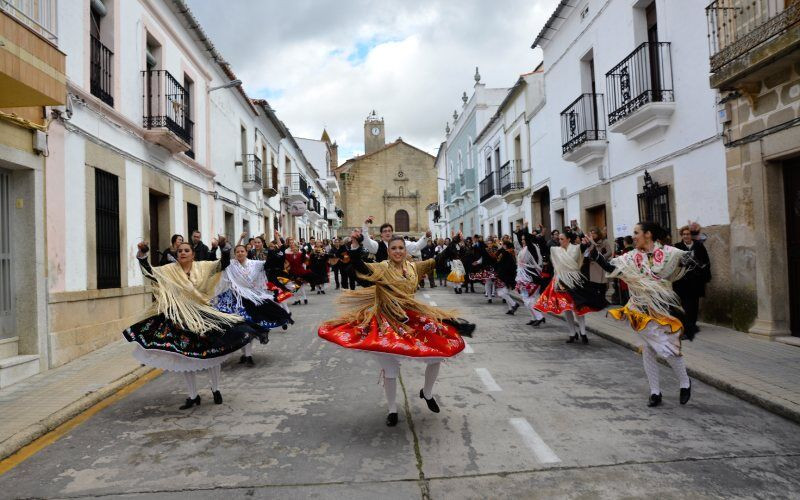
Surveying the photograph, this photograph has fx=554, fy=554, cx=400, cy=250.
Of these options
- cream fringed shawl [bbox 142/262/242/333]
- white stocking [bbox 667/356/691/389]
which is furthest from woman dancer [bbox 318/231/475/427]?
white stocking [bbox 667/356/691/389]

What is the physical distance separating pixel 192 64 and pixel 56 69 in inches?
341

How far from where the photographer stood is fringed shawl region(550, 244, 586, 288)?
8.36 m

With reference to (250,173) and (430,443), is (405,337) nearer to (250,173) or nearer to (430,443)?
(430,443)

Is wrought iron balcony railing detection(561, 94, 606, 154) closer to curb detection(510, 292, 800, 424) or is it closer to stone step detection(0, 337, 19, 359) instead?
curb detection(510, 292, 800, 424)

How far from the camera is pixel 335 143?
219ft

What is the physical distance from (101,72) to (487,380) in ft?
27.7

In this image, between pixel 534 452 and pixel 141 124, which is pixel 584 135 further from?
pixel 534 452

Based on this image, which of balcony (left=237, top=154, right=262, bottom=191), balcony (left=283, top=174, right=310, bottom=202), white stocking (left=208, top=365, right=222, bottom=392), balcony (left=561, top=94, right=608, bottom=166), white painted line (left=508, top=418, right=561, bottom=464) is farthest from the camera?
balcony (left=283, top=174, right=310, bottom=202)

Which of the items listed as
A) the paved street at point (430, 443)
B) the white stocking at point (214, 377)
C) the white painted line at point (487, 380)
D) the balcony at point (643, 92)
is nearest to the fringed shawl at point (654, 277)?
the paved street at point (430, 443)

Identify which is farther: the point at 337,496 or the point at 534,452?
the point at 534,452

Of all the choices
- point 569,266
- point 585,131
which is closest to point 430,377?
point 569,266

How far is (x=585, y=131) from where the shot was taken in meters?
13.1

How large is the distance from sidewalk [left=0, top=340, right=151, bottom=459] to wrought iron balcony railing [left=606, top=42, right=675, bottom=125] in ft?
31.6

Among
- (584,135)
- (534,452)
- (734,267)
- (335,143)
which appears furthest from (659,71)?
(335,143)
